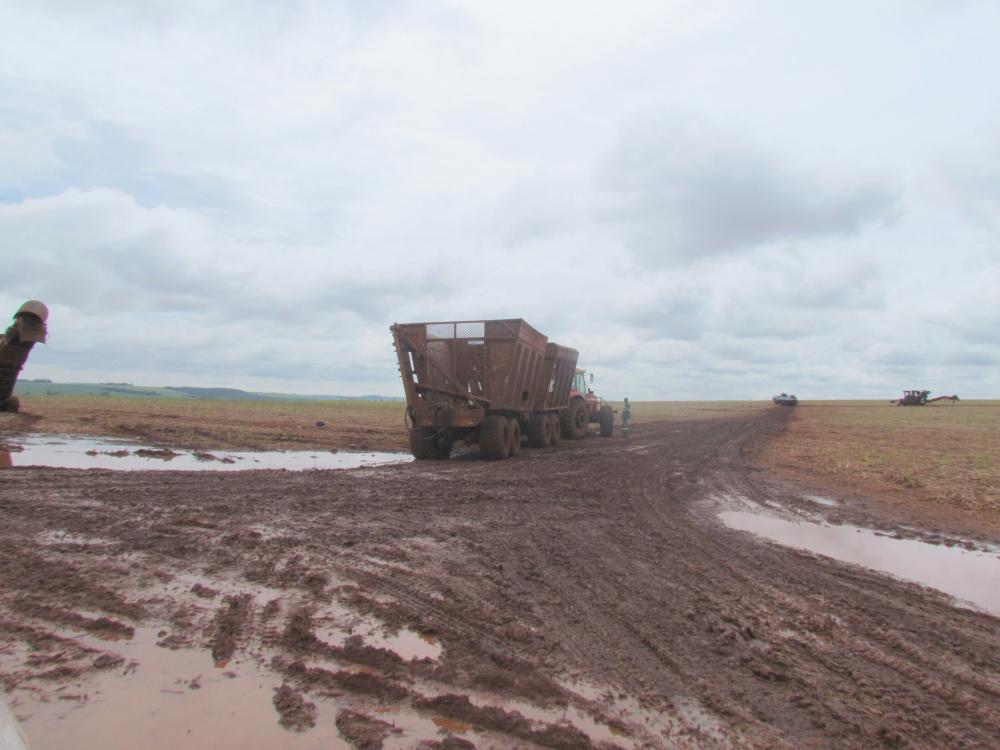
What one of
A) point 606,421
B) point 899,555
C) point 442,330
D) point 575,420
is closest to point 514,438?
point 442,330

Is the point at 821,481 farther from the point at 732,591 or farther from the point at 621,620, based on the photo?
the point at 621,620

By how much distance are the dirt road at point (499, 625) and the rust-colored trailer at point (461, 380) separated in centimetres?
668

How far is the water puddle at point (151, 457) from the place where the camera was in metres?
12.1

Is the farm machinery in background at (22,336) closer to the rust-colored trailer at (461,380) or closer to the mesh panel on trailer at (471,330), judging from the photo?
the rust-colored trailer at (461,380)

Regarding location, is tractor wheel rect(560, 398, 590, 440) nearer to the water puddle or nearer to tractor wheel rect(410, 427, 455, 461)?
the water puddle

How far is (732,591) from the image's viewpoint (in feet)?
16.9

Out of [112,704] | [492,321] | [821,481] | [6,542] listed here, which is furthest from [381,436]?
[112,704]

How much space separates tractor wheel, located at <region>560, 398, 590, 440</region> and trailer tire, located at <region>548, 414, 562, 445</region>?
1485 millimetres

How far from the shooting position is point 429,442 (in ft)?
49.3

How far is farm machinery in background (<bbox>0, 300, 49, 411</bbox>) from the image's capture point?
14.4 m

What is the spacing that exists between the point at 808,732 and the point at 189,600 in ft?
13.1

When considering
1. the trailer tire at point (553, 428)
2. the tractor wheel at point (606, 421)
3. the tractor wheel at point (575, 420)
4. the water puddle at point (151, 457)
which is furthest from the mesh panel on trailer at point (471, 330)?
the tractor wheel at point (606, 421)

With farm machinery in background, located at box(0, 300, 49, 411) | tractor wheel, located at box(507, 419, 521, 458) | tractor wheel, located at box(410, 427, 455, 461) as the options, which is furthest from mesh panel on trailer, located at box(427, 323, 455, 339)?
farm machinery in background, located at box(0, 300, 49, 411)

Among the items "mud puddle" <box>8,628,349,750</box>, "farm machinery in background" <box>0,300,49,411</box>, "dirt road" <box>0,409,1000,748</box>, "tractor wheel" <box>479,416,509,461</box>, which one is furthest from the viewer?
"tractor wheel" <box>479,416,509,461</box>
